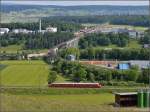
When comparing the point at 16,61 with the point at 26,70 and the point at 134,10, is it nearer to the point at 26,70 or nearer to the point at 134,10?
the point at 26,70

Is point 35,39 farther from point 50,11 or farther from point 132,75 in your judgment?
point 50,11

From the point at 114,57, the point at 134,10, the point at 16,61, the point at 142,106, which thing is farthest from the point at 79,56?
the point at 134,10

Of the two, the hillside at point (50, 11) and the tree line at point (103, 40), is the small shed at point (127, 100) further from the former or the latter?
the hillside at point (50, 11)

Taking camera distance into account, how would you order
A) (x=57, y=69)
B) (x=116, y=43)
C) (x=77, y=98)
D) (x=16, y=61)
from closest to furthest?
(x=77, y=98), (x=57, y=69), (x=16, y=61), (x=116, y=43)

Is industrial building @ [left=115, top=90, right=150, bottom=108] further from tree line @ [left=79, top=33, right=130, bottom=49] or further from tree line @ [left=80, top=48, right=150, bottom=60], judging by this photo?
tree line @ [left=79, top=33, right=130, bottom=49]

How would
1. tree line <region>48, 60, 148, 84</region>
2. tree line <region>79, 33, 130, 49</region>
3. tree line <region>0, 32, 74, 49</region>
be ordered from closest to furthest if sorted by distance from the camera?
tree line <region>48, 60, 148, 84</region> → tree line <region>79, 33, 130, 49</region> → tree line <region>0, 32, 74, 49</region>

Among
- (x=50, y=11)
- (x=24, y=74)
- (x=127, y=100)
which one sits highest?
(x=127, y=100)

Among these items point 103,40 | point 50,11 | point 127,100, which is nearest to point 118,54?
point 103,40

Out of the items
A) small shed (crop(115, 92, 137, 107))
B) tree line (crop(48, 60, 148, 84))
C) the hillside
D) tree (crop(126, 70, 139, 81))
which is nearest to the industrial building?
small shed (crop(115, 92, 137, 107))

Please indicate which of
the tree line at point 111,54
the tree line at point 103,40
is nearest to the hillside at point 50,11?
the tree line at point 103,40
